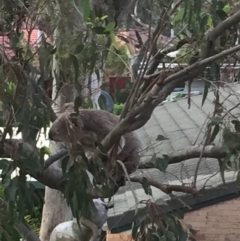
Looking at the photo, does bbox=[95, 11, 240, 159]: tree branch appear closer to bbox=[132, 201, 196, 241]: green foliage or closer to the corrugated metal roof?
bbox=[132, 201, 196, 241]: green foliage

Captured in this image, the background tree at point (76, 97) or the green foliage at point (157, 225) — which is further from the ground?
the background tree at point (76, 97)

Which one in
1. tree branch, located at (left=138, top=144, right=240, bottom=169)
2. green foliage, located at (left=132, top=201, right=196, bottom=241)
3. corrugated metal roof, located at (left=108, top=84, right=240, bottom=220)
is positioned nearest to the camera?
green foliage, located at (left=132, top=201, right=196, bottom=241)

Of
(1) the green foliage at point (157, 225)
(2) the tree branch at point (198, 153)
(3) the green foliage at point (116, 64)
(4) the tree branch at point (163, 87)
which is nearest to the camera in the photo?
(4) the tree branch at point (163, 87)

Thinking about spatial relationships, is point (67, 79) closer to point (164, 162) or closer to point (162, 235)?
point (164, 162)

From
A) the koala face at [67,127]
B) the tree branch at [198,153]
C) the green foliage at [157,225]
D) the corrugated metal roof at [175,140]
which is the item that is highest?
the koala face at [67,127]

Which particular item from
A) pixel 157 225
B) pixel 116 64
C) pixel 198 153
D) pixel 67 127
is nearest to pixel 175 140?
pixel 116 64

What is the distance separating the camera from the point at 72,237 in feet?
Result: 10.5

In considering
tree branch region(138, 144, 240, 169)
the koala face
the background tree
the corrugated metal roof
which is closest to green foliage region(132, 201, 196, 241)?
the background tree

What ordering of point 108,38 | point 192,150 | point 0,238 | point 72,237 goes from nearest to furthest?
point 0,238 → point 108,38 → point 192,150 → point 72,237

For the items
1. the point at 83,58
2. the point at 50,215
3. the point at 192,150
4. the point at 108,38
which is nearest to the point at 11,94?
the point at 83,58

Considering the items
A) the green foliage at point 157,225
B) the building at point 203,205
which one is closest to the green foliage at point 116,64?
the building at point 203,205

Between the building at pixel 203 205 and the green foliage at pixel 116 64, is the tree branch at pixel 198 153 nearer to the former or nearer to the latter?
the building at pixel 203 205

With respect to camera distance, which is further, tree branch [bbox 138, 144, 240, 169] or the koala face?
tree branch [bbox 138, 144, 240, 169]

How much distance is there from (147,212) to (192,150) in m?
0.49
